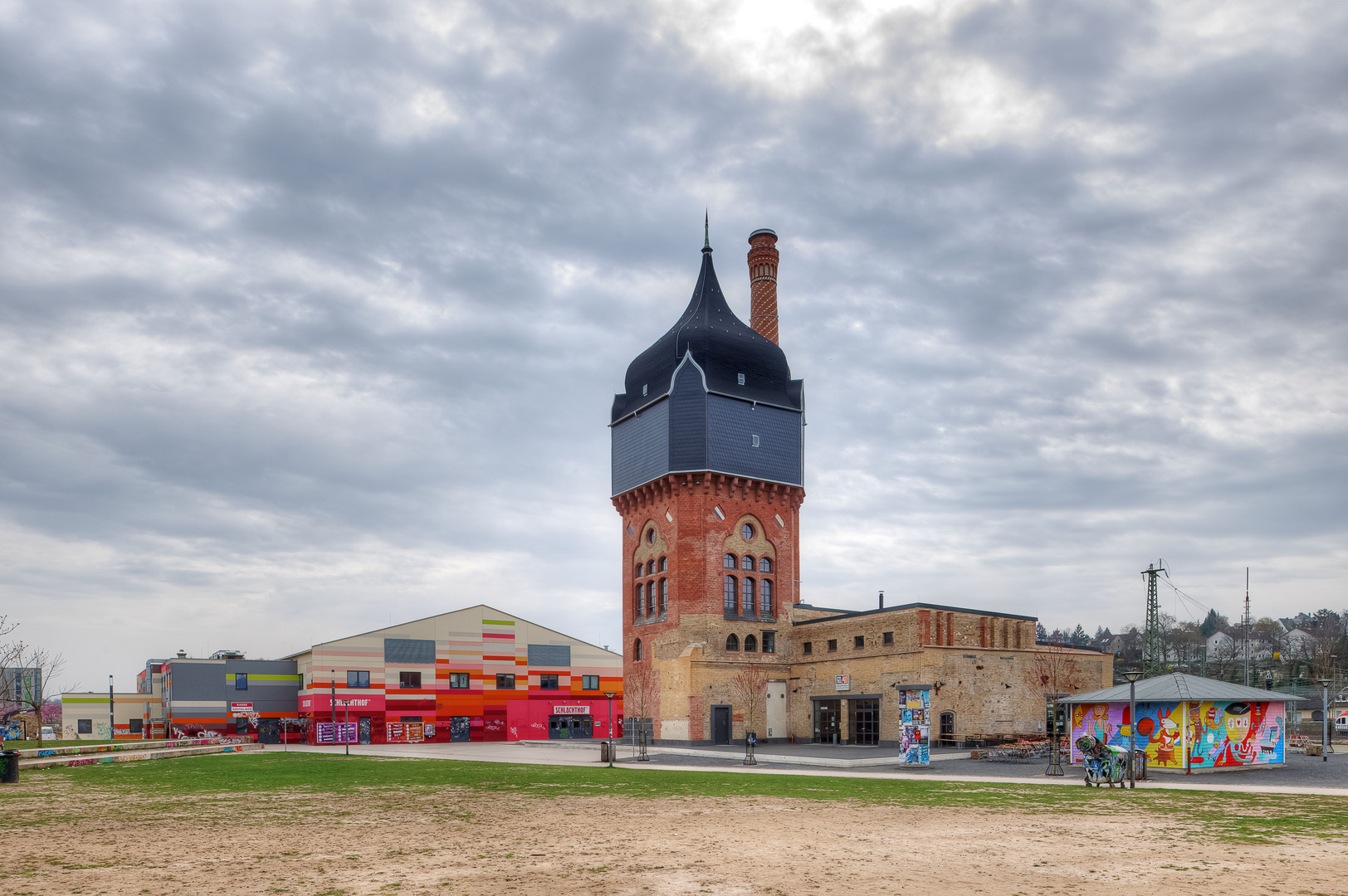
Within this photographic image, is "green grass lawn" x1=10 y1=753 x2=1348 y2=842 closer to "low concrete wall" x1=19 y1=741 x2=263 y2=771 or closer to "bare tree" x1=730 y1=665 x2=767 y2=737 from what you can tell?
"low concrete wall" x1=19 y1=741 x2=263 y2=771

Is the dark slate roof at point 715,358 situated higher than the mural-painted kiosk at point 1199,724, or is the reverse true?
the dark slate roof at point 715,358

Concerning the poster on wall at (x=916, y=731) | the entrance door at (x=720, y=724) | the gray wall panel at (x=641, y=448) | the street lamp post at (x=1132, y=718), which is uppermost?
the gray wall panel at (x=641, y=448)

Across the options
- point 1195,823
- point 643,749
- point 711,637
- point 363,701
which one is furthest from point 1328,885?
point 363,701

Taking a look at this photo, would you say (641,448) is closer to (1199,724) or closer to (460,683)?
(460,683)

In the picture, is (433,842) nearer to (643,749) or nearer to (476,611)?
(643,749)

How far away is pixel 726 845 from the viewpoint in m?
15.5

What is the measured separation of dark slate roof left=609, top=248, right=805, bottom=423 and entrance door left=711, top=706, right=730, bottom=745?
18.6m

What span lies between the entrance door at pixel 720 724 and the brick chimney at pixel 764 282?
25263 mm

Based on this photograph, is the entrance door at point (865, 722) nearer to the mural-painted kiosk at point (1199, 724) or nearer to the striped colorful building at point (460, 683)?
the mural-painted kiosk at point (1199, 724)

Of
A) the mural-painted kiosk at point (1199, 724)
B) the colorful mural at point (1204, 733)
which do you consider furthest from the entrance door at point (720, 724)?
the colorful mural at point (1204, 733)

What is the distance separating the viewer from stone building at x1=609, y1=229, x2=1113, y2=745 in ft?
166

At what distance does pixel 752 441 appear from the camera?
59.8m

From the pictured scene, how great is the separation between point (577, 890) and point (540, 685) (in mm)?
61475

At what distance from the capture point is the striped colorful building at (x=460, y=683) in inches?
2594
